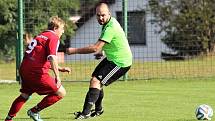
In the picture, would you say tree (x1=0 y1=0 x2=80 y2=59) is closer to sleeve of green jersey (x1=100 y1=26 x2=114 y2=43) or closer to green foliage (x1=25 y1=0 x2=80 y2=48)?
green foliage (x1=25 y1=0 x2=80 y2=48)

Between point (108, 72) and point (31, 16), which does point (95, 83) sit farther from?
point (31, 16)

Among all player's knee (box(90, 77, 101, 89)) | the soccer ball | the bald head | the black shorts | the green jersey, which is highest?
the bald head

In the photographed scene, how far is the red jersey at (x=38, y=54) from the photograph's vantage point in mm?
9477

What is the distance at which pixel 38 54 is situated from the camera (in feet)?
31.1

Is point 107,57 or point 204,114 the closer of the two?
point 204,114

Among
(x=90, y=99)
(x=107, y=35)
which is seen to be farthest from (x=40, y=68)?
(x=107, y=35)

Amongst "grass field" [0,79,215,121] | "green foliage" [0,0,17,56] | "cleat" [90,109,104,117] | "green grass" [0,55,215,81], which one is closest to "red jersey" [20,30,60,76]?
"grass field" [0,79,215,121]

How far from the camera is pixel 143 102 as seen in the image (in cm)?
1281

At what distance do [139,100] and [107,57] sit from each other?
2797mm

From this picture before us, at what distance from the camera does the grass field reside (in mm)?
10641

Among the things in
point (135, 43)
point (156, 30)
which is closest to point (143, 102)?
point (135, 43)

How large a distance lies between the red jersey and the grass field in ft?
3.62

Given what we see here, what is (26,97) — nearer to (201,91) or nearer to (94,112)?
(94,112)

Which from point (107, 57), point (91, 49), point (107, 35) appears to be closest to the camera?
point (91, 49)
